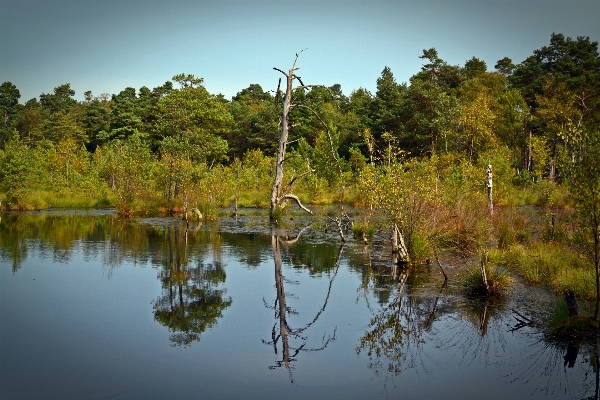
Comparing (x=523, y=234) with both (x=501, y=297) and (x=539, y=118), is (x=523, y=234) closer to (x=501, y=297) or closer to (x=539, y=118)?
(x=501, y=297)

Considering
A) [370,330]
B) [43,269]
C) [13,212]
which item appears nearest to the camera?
[370,330]

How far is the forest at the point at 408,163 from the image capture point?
62.0ft

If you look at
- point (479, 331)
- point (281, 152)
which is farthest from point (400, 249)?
point (281, 152)

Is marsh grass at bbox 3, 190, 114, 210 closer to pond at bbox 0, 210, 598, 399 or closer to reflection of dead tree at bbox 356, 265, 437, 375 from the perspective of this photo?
pond at bbox 0, 210, 598, 399

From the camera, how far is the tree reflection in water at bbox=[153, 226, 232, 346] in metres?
12.6

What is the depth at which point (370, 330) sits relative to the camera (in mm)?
12555

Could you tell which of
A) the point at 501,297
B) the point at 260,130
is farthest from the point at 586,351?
the point at 260,130

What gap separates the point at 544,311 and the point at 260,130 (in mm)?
56748

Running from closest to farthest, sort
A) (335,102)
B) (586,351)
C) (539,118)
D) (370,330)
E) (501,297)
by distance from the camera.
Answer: (586,351) → (370,330) → (501,297) → (539,118) → (335,102)

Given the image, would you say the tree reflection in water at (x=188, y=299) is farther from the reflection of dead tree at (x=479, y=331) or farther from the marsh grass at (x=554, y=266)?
the marsh grass at (x=554, y=266)

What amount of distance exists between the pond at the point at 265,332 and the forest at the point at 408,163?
2.09 m

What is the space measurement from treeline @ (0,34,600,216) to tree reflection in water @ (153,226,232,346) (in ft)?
28.6

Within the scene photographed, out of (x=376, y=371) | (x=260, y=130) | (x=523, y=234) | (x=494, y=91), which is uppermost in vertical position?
(x=494, y=91)

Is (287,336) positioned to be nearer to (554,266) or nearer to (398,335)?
(398,335)
